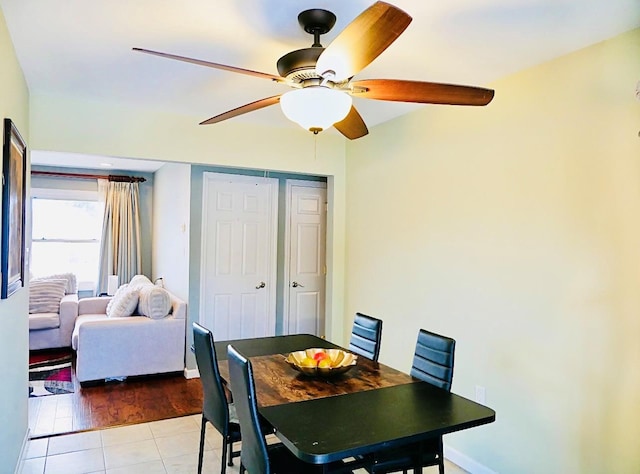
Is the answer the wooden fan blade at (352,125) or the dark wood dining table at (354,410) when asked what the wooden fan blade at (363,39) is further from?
the dark wood dining table at (354,410)

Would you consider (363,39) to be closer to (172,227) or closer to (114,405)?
(114,405)

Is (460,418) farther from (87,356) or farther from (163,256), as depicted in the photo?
(163,256)

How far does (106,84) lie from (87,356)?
2.72 metres

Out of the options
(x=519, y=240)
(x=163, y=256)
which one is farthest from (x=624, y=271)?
(x=163, y=256)

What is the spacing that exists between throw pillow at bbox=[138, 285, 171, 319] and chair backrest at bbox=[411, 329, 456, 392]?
10.4 ft

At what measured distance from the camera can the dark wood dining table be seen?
157 cm

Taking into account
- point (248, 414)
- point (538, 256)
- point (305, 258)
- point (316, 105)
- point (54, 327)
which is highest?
point (316, 105)

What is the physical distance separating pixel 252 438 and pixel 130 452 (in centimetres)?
176

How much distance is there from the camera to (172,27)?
2182 mm

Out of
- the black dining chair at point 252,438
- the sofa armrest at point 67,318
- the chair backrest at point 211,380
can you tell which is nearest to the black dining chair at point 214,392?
the chair backrest at point 211,380

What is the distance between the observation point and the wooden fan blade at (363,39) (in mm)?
1423

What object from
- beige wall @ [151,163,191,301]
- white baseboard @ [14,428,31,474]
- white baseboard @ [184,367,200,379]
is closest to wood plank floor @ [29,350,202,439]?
white baseboard @ [184,367,200,379]

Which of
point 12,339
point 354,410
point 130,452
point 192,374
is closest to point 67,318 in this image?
point 192,374

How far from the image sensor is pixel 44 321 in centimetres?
568
